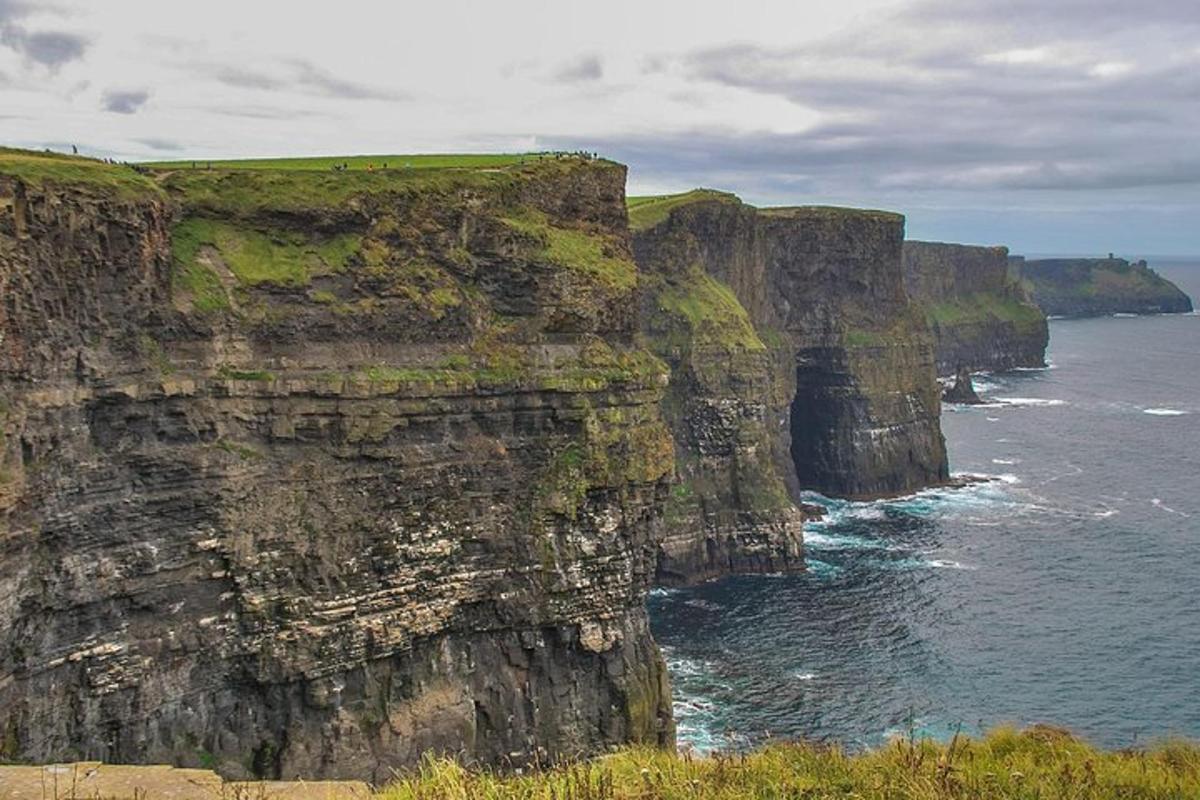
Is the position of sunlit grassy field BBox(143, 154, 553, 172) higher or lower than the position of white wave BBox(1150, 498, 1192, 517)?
higher

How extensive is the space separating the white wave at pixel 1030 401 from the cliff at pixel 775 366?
56214 mm

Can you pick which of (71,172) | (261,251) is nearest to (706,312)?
(261,251)

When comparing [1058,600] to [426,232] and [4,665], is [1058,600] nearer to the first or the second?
[426,232]

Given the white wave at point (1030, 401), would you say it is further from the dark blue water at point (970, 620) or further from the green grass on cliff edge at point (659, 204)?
the green grass on cliff edge at point (659, 204)

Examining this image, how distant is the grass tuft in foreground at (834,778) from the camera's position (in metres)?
18.4

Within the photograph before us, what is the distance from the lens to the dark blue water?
63.8 meters

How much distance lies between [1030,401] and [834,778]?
181 meters

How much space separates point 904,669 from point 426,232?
4297 cm

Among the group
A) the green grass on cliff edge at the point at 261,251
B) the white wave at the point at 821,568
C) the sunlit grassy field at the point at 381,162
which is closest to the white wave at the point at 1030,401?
the white wave at the point at 821,568

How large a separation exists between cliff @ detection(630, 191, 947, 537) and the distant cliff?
158 mm

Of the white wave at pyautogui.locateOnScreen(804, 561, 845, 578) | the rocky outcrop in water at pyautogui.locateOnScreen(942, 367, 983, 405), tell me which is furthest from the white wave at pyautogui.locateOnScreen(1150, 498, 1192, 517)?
the rocky outcrop in water at pyautogui.locateOnScreen(942, 367, 983, 405)

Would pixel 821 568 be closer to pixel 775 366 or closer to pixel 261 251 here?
pixel 775 366

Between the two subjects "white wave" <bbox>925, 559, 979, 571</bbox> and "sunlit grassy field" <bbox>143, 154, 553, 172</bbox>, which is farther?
"white wave" <bbox>925, 559, 979, 571</bbox>

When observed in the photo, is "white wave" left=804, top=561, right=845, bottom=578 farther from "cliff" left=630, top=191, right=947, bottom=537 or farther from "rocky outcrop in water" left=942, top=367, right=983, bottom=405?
"rocky outcrop in water" left=942, top=367, right=983, bottom=405
